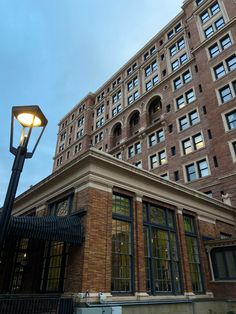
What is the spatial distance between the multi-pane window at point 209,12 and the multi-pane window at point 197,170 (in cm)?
1923

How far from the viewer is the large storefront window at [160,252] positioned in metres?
12.1

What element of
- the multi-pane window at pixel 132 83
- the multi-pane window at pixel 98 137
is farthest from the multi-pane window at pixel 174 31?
the multi-pane window at pixel 98 137

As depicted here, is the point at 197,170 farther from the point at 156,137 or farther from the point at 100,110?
the point at 100,110

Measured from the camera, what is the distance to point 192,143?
28.5 m

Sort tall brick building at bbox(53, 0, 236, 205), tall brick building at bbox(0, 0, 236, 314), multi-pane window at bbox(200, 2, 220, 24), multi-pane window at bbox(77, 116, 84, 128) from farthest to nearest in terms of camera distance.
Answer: multi-pane window at bbox(77, 116, 84, 128) < multi-pane window at bbox(200, 2, 220, 24) < tall brick building at bbox(53, 0, 236, 205) < tall brick building at bbox(0, 0, 236, 314)

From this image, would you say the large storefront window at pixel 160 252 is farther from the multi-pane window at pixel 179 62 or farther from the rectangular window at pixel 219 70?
the multi-pane window at pixel 179 62

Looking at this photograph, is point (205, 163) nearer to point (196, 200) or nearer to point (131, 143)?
point (196, 200)

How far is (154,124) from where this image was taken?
3409cm

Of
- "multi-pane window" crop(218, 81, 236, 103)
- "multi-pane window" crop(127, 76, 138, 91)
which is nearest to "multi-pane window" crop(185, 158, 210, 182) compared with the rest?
"multi-pane window" crop(218, 81, 236, 103)

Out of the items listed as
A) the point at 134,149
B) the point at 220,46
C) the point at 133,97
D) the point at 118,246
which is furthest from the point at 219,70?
the point at 118,246

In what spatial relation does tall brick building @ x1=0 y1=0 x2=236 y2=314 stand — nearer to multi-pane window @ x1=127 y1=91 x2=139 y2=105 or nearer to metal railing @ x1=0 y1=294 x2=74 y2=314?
metal railing @ x1=0 y1=294 x2=74 y2=314

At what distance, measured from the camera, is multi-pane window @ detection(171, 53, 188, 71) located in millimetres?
34688

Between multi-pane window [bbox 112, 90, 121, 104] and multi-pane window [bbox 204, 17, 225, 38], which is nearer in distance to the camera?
multi-pane window [bbox 204, 17, 225, 38]

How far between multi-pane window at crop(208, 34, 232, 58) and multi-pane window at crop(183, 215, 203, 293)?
21497 millimetres
